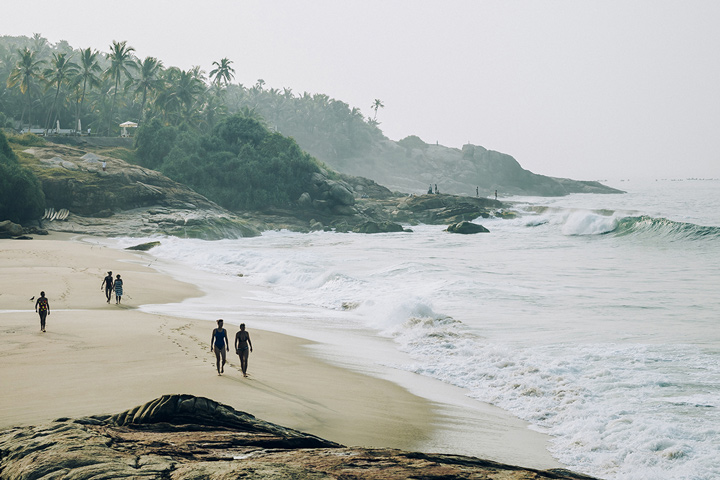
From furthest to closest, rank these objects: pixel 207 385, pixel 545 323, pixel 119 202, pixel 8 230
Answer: pixel 119 202 → pixel 8 230 → pixel 545 323 → pixel 207 385

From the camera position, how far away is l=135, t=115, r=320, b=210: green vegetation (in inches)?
2442

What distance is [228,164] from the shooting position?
6303cm

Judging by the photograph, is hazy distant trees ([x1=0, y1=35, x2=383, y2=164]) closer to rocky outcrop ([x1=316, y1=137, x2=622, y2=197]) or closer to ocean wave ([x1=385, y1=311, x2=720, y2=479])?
rocky outcrop ([x1=316, y1=137, x2=622, y2=197])

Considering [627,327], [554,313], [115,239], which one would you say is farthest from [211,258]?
[627,327]

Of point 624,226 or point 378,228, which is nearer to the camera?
point 624,226

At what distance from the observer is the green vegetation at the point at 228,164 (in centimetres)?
6203

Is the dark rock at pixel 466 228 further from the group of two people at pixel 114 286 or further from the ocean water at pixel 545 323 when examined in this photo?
the group of two people at pixel 114 286

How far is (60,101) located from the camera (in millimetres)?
75500

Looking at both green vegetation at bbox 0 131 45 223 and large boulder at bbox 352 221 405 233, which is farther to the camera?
large boulder at bbox 352 221 405 233

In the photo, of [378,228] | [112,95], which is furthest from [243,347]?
[112,95]

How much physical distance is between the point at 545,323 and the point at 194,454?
42.6ft

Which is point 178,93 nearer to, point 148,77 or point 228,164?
point 148,77

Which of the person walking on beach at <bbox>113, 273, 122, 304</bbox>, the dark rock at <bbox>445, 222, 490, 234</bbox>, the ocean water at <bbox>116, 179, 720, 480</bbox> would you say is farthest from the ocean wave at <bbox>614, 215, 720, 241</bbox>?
the person walking on beach at <bbox>113, 273, 122, 304</bbox>

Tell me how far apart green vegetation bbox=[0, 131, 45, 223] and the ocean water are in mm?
12238
